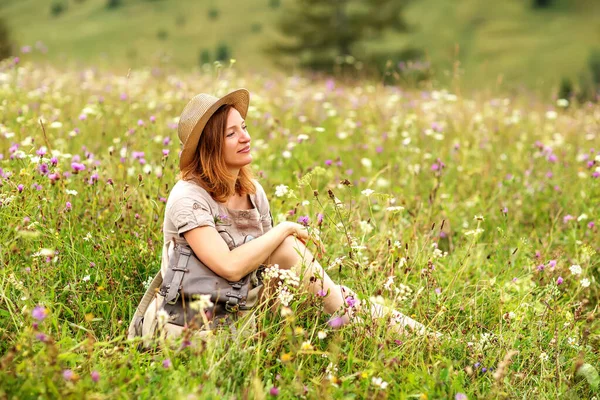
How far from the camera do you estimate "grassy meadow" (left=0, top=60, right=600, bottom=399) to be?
7.68 ft

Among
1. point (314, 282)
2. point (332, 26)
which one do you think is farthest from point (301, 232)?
point (332, 26)

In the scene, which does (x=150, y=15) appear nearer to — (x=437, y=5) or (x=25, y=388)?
(x=437, y=5)

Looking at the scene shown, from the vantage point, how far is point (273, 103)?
23.4 feet

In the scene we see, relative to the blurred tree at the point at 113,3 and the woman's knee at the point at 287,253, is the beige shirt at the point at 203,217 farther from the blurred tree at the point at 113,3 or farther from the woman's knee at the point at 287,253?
the blurred tree at the point at 113,3

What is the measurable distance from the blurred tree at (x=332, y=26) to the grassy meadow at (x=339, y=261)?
23.2m

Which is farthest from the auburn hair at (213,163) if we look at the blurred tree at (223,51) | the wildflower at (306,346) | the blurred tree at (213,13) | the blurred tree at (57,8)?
the blurred tree at (57,8)

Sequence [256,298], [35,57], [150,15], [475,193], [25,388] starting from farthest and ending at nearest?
[150,15]
[35,57]
[475,193]
[256,298]
[25,388]

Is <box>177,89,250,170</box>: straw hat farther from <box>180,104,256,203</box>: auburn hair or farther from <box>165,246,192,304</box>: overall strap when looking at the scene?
<box>165,246,192,304</box>: overall strap

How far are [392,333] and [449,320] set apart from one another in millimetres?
647

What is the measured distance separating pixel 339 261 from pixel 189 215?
0.70 metres

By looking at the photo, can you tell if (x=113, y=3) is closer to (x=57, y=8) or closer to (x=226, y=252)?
(x=57, y=8)

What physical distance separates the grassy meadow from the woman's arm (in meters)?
0.25

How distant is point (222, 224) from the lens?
2.94 meters

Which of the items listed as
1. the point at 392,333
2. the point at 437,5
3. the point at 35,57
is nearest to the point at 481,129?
the point at 392,333
